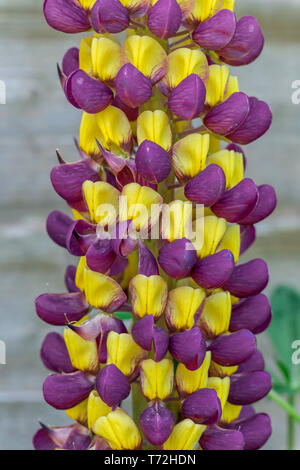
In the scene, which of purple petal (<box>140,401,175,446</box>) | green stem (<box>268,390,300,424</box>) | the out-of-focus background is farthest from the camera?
the out-of-focus background

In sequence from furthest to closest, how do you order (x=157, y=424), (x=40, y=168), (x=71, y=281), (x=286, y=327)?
(x=40, y=168) → (x=286, y=327) → (x=71, y=281) → (x=157, y=424)

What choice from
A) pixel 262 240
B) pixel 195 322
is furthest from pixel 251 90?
pixel 195 322

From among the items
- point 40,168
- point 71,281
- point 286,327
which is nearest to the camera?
point 71,281

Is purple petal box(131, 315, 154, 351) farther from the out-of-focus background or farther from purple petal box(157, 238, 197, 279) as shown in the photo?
the out-of-focus background

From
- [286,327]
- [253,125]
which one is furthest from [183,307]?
[286,327]

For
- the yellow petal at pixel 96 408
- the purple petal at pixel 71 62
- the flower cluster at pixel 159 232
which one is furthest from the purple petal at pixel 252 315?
the purple petal at pixel 71 62

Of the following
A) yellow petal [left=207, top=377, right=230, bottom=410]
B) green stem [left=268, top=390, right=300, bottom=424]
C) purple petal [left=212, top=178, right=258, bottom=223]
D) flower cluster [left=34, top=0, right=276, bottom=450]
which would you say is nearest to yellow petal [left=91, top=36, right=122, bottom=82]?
flower cluster [left=34, top=0, right=276, bottom=450]

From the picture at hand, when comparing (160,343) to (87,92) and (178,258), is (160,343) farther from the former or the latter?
(87,92)

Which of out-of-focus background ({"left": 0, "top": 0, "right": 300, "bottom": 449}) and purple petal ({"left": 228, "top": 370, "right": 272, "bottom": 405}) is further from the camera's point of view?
out-of-focus background ({"left": 0, "top": 0, "right": 300, "bottom": 449})
